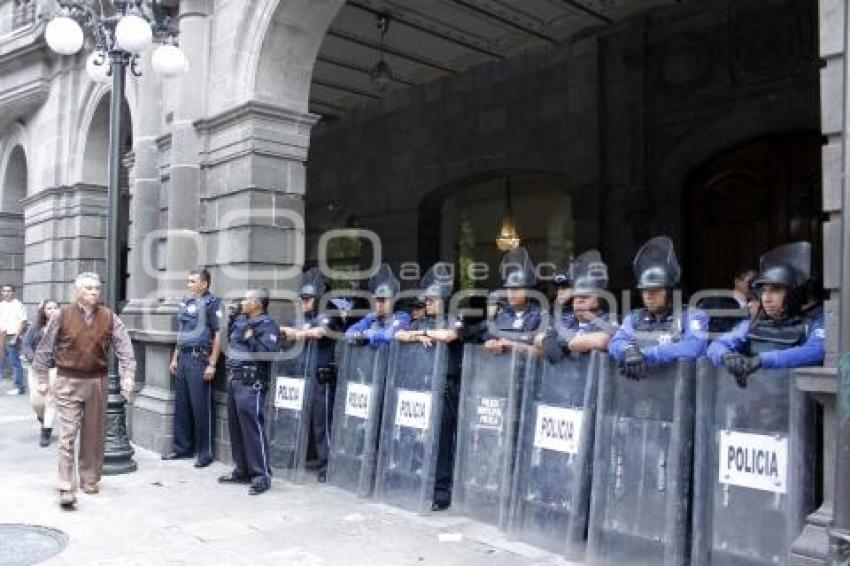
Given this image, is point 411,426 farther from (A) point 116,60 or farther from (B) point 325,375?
(A) point 116,60

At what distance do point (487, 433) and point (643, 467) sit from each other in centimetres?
153

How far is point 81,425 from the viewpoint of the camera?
7352mm

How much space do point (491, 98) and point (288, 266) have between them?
6459 mm

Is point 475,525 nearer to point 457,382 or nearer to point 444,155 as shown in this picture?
point 457,382

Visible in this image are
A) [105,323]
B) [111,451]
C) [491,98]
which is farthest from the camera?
[491,98]

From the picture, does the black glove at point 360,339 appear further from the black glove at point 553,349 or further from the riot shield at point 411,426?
the black glove at point 553,349

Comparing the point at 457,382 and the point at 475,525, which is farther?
the point at 457,382

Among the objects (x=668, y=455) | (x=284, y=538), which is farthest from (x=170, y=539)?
(x=668, y=455)

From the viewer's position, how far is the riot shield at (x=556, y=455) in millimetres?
5410

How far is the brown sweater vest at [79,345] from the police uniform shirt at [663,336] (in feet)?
15.4

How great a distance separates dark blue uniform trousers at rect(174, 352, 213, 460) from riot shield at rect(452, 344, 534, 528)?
3628 mm

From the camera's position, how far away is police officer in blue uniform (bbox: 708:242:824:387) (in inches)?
179

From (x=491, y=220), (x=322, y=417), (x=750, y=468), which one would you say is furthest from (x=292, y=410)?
(x=491, y=220)

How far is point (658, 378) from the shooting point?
5000 mm
